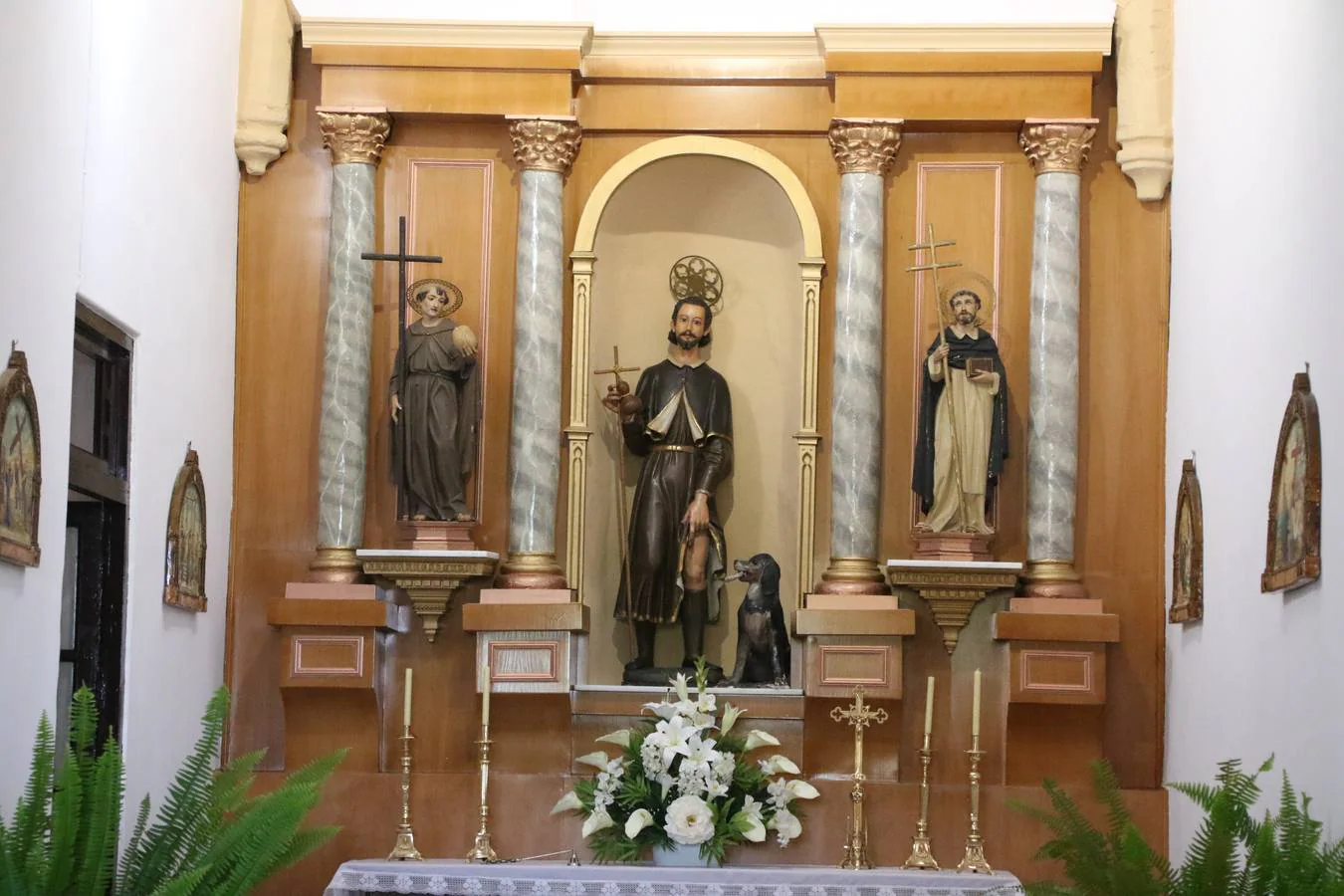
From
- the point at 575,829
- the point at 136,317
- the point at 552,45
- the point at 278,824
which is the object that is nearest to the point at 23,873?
the point at 278,824

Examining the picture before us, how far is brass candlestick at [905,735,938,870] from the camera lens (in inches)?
363

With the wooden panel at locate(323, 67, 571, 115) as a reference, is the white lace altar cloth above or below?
below

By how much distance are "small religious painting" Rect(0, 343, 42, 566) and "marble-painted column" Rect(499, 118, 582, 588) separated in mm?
3065

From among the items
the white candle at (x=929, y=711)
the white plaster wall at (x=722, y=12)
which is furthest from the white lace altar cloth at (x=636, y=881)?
the white plaster wall at (x=722, y=12)

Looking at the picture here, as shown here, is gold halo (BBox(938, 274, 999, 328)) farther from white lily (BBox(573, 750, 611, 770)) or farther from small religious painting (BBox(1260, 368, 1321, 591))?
white lily (BBox(573, 750, 611, 770))

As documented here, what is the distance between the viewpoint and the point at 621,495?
1082cm

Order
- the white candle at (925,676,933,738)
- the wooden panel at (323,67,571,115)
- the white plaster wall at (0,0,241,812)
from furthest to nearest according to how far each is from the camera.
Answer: the wooden panel at (323,67,571,115), the white candle at (925,676,933,738), the white plaster wall at (0,0,241,812)

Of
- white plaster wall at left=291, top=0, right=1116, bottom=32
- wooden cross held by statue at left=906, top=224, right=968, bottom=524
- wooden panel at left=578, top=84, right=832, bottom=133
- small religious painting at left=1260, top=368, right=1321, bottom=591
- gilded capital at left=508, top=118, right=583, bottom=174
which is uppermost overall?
white plaster wall at left=291, top=0, right=1116, bottom=32

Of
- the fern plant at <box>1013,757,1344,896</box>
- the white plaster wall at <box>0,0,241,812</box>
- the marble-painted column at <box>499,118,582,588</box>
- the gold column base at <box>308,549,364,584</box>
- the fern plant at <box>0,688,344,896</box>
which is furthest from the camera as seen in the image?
the marble-painted column at <box>499,118,582,588</box>

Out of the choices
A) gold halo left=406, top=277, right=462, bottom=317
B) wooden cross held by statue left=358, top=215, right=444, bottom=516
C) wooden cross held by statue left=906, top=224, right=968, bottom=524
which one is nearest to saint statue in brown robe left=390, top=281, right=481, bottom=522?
wooden cross held by statue left=358, top=215, right=444, bottom=516

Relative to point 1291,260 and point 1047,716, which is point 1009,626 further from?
point 1291,260

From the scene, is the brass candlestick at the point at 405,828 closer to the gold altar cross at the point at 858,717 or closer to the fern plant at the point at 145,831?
the gold altar cross at the point at 858,717

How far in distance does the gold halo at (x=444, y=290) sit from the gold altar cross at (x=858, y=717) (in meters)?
2.63

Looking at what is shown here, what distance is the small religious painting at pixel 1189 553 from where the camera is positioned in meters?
9.37
